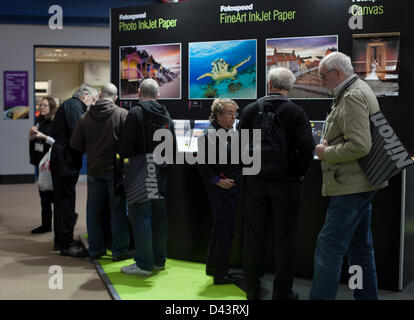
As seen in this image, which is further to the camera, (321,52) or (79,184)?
(79,184)

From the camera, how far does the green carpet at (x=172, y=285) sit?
372 cm

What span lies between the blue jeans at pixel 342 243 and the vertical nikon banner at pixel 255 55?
0.94 metres

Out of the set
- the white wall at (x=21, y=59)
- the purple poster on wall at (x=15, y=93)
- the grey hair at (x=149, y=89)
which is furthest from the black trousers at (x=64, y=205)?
the purple poster on wall at (x=15, y=93)

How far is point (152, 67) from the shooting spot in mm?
6031

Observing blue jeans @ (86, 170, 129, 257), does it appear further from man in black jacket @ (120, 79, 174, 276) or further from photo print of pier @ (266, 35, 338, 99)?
photo print of pier @ (266, 35, 338, 99)

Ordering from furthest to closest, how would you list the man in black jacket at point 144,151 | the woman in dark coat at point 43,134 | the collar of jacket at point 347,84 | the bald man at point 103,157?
the woman in dark coat at point 43,134 < the bald man at point 103,157 < the man in black jacket at point 144,151 < the collar of jacket at point 347,84

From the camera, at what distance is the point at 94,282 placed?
13.5ft

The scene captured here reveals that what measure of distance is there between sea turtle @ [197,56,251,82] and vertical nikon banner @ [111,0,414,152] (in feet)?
0.04

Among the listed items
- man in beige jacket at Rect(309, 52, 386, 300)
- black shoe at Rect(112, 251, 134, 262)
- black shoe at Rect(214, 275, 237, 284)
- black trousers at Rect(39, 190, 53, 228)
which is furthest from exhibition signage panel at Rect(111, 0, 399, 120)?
man in beige jacket at Rect(309, 52, 386, 300)

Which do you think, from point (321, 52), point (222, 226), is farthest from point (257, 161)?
point (321, 52)

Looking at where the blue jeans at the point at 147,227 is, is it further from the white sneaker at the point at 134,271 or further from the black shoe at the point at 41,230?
the black shoe at the point at 41,230

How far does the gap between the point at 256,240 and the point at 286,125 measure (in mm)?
769

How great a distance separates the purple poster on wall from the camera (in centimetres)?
1040
